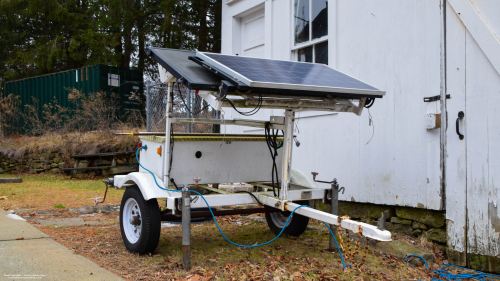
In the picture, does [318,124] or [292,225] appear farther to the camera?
[318,124]

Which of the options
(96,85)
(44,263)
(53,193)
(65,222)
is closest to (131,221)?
(44,263)

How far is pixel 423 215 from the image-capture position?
16.9ft

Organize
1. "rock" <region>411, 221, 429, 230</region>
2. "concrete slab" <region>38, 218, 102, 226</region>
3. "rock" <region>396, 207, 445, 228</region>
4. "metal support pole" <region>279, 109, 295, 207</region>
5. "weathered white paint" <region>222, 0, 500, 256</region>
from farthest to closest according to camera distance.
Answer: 1. "concrete slab" <region>38, 218, 102, 226</region>
2. "rock" <region>411, 221, 429, 230</region>
3. "rock" <region>396, 207, 445, 228</region>
4. "weathered white paint" <region>222, 0, 500, 256</region>
5. "metal support pole" <region>279, 109, 295, 207</region>

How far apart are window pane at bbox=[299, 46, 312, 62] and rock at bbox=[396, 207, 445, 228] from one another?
2914mm

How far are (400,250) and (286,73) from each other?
252 cm

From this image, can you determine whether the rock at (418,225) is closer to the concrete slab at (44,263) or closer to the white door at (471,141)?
the white door at (471,141)

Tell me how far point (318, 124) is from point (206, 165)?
8.81ft

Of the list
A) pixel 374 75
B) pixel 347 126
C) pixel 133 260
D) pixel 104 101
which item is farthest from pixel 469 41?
pixel 104 101

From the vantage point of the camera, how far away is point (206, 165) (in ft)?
14.6

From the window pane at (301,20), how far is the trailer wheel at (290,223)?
10.5 feet

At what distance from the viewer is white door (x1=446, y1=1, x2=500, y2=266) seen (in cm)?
437

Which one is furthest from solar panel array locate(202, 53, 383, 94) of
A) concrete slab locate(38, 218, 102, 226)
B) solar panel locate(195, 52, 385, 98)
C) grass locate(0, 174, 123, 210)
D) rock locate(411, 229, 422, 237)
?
grass locate(0, 174, 123, 210)

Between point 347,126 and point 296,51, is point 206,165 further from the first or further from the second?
point 296,51

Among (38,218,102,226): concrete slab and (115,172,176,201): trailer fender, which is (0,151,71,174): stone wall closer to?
(38,218,102,226): concrete slab
